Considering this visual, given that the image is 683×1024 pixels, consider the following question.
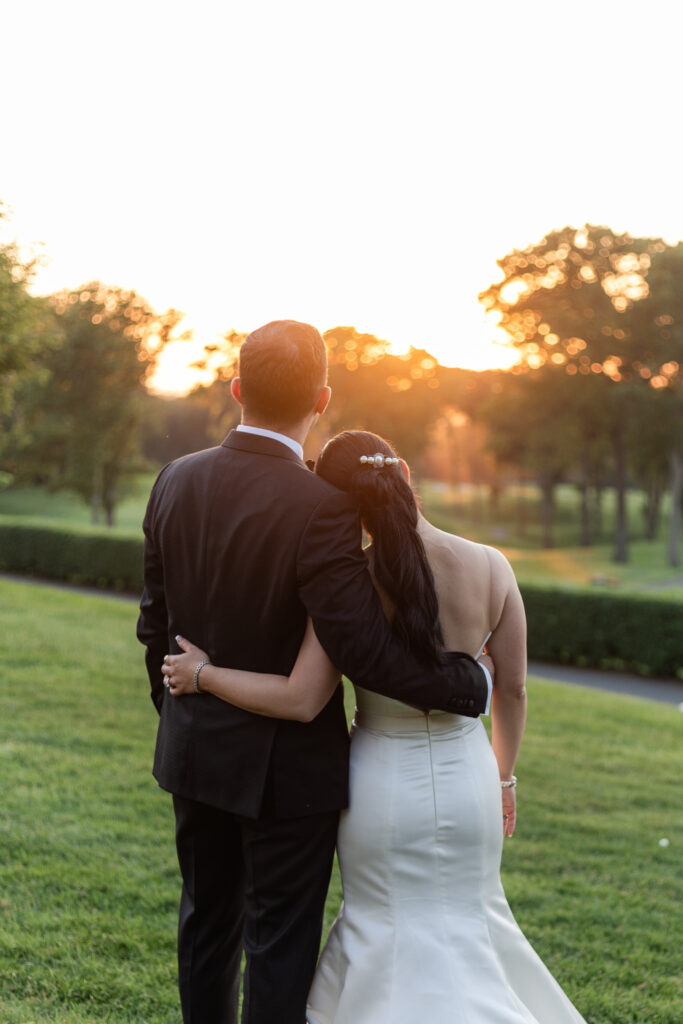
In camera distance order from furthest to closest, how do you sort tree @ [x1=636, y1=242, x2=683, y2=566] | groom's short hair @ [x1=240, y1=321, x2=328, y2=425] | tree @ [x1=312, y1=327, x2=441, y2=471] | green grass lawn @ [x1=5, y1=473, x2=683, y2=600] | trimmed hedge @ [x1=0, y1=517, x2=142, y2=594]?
tree @ [x1=312, y1=327, x2=441, y2=471]
tree @ [x1=636, y1=242, x2=683, y2=566]
green grass lawn @ [x1=5, y1=473, x2=683, y2=600]
trimmed hedge @ [x1=0, y1=517, x2=142, y2=594]
groom's short hair @ [x1=240, y1=321, x2=328, y2=425]

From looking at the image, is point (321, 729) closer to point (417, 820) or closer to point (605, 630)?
point (417, 820)

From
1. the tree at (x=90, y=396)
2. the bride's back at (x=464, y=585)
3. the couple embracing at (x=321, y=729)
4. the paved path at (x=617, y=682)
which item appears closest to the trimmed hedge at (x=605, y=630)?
the paved path at (x=617, y=682)

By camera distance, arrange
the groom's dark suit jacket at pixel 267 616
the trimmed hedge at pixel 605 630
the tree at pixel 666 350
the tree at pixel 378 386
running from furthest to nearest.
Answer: the tree at pixel 378 386
the tree at pixel 666 350
the trimmed hedge at pixel 605 630
the groom's dark suit jacket at pixel 267 616

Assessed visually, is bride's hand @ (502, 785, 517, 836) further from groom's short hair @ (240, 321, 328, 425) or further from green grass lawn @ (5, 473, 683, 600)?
green grass lawn @ (5, 473, 683, 600)

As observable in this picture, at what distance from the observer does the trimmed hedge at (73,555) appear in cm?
1858

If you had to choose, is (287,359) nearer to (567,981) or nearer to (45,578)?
(567,981)

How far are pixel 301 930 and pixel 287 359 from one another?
5.04ft

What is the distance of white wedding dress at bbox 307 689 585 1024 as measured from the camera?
2.47 meters

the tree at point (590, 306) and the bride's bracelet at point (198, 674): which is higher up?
the tree at point (590, 306)

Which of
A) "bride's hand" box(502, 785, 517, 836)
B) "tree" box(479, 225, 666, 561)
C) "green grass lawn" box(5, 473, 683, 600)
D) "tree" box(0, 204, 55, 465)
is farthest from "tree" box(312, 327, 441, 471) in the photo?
"bride's hand" box(502, 785, 517, 836)

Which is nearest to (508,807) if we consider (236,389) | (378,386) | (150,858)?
(236,389)

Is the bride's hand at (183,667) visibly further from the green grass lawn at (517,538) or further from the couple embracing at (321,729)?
the green grass lawn at (517,538)

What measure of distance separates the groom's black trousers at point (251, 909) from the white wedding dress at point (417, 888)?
0.44ft

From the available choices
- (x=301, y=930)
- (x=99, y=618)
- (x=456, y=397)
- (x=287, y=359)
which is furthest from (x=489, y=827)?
(x=456, y=397)
